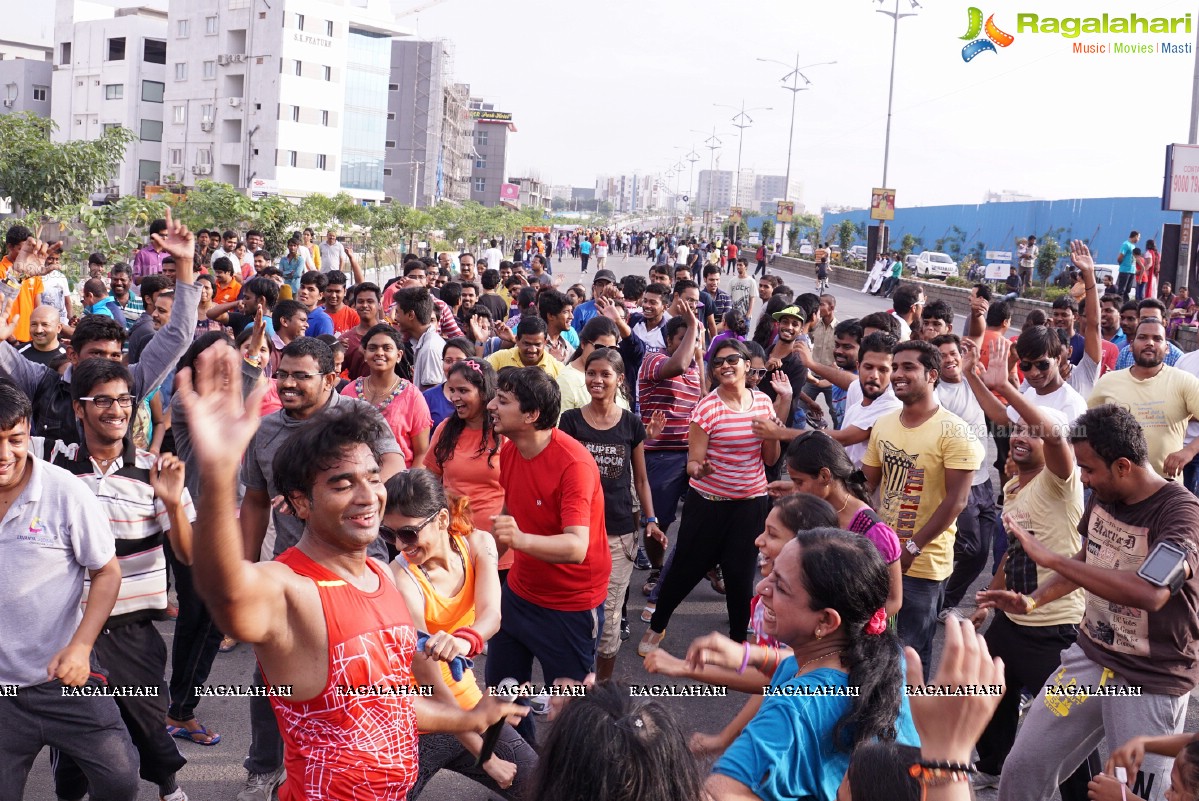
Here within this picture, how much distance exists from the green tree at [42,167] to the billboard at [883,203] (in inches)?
1078

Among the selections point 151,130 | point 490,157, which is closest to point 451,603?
point 151,130

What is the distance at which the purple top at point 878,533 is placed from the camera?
3977mm

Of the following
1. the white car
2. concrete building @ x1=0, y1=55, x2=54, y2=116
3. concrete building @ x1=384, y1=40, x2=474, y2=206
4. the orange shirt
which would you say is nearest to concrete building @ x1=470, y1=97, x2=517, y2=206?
concrete building @ x1=384, y1=40, x2=474, y2=206

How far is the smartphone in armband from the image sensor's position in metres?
3.34

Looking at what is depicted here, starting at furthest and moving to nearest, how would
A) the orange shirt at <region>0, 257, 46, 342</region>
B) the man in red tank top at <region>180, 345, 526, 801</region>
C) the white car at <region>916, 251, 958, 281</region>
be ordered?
the white car at <region>916, 251, 958, 281</region>, the orange shirt at <region>0, 257, 46, 342</region>, the man in red tank top at <region>180, 345, 526, 801</region>

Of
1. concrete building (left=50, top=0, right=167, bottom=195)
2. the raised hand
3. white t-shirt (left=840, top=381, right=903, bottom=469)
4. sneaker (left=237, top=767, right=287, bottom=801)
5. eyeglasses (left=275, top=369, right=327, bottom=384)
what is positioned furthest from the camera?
concrete building (left=50, top=0, right=167, bottom=195)

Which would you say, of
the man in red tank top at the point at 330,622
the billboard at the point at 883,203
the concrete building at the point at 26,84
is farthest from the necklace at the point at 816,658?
the concrete building at the point at 26,84

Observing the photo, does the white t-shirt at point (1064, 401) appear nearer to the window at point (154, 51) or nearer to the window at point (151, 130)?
the window at point (151, 130)

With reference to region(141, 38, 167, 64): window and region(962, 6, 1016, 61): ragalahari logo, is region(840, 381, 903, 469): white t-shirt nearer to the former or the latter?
region(962, 6, 1016, 61): ragalahari logo

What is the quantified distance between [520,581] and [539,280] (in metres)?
14.4

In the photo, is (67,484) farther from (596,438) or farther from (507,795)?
(596,438)

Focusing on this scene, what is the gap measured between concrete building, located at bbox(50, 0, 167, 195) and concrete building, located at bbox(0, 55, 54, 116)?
12.3 ft

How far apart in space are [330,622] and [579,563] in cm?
201

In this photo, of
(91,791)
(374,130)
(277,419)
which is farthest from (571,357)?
(374,130)
